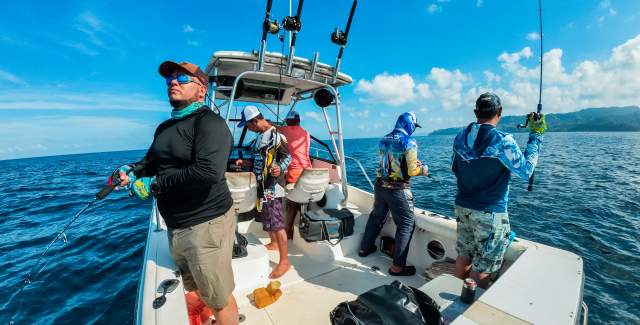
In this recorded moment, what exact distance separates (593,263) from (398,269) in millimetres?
5284

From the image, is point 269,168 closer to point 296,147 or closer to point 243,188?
point 243,188

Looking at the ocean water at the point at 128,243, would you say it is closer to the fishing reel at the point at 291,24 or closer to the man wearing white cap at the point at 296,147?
the man wearing white cap at the point at 296,147

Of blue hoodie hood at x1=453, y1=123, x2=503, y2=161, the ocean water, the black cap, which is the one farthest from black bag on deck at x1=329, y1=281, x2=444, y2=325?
the ocean water

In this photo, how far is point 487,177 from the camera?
78.5 inches

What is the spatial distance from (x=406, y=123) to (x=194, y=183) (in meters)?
2.27

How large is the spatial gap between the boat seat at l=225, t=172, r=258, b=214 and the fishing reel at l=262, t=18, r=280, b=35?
1.63 meters

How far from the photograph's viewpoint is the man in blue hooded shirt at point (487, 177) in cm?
190

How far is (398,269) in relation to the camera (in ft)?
10.2

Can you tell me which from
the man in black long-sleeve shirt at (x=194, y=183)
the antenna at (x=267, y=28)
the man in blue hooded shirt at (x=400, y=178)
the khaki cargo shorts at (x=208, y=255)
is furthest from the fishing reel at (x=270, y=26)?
the khaki cargo shorts at (x=208, y=255)

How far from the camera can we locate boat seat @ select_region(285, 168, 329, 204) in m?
3.16

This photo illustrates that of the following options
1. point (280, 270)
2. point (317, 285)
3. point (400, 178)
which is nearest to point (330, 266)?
point (317, 285)

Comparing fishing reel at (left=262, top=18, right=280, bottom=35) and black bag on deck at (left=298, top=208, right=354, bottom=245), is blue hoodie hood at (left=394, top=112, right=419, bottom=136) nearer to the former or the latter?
black bag on deck at (left=298, top=208, right=354, bottom=245)

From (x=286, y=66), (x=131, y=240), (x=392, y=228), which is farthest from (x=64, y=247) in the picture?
(x=392, y=228)

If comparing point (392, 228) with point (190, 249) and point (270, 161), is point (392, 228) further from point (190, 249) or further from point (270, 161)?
point (190, 249)
